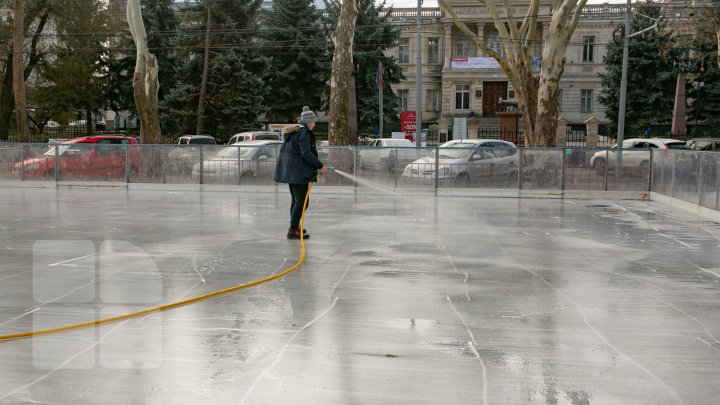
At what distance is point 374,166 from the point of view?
21094 mm

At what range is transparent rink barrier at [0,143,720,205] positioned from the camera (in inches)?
794

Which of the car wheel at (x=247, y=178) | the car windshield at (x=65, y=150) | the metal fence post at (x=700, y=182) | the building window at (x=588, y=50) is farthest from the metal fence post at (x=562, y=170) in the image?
the building window at (x=588, y=50)

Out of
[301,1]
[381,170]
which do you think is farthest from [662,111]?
[381,170]

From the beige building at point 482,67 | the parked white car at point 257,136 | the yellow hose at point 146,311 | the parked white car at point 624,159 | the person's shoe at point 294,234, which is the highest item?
the beige building at point 482,67

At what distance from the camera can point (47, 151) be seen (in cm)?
2211

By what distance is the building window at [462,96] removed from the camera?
6900 cm

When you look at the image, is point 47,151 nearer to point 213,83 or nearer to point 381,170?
point 381,170

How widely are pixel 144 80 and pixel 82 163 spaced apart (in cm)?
899

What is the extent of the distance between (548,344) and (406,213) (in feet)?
31.9

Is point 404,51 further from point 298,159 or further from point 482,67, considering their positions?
point 298,159

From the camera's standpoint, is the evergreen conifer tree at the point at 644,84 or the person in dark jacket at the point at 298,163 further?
the evergreen conifer tree at the point at 644,84

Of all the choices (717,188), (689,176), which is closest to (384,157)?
(689,176)

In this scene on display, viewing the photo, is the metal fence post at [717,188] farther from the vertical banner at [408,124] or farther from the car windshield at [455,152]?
the vertical banner at [408,124]

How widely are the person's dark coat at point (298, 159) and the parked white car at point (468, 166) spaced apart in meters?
9.21
